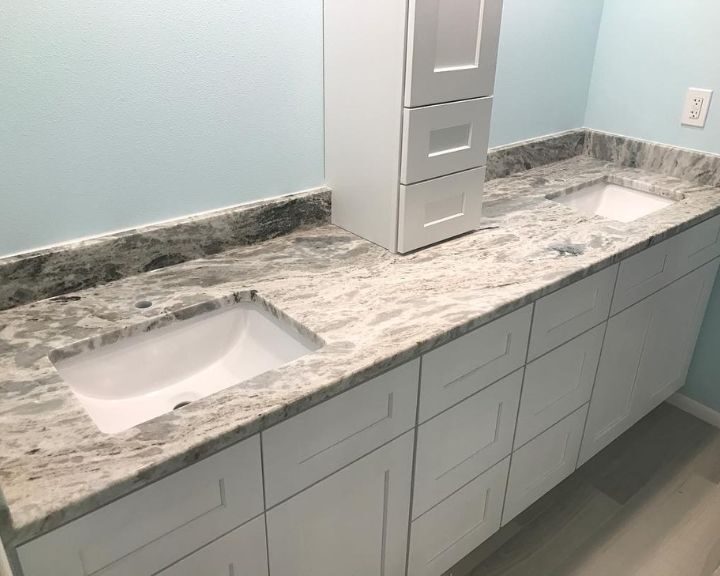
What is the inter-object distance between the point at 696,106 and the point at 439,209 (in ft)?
3.30

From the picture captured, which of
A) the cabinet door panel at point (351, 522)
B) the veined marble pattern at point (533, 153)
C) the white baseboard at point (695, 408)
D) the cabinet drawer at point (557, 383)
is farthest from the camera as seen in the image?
the white baseboard at point (695, 408)

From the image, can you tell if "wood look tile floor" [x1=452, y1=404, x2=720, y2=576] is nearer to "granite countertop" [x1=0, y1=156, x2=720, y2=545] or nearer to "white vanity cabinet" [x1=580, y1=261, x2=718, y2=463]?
"white vanity cabinet" [x1=580, y1=261, x2=718, y2=463]

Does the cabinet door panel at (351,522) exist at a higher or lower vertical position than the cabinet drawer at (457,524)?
higher

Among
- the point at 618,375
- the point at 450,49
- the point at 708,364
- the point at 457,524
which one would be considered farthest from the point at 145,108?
the point at 708,364

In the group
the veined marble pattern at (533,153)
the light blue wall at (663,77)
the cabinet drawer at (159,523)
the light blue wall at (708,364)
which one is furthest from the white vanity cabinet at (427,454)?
the veined marble pattern at (533,153)

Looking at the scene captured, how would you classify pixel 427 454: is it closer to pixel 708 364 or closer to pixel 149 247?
Result: pixel 149 247

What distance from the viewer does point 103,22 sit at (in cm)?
114

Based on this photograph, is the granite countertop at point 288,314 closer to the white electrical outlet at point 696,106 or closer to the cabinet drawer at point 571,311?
the cabinet drawer at point 571,311

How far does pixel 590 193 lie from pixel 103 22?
1.50 meters

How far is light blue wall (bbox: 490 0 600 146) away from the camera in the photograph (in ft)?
6.12

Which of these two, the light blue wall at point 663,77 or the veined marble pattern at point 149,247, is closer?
the veined marble pattern at point 149,247

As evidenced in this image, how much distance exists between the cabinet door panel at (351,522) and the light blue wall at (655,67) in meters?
1.43

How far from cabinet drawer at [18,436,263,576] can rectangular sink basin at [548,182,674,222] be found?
4.39 feet

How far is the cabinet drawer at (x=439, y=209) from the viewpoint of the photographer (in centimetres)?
141
